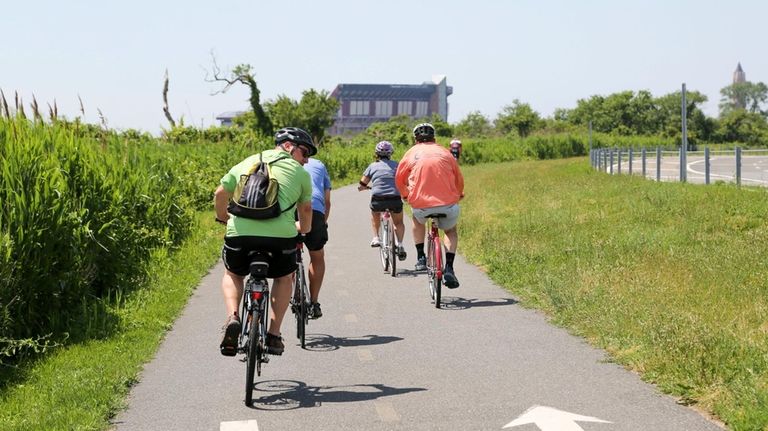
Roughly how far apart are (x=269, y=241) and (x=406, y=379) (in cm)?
142

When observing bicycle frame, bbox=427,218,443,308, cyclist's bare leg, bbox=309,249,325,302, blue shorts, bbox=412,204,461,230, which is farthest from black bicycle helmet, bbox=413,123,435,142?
cyclist's bare leg, bbox=309,249,325,302

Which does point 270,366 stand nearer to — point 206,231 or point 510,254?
point 510,254

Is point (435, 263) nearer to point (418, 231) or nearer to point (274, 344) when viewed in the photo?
point (418, 231)

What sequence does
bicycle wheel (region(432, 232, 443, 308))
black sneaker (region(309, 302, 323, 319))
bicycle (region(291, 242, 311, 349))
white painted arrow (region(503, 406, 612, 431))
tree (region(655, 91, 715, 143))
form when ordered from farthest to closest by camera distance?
tree (region(655, 91, 715, 143)), bicycle wheel (region(432, 232, 443, 308)), black sneaker (region(309, 302, 323, 319)), bicycle (region(291, 242, 311, 349)), white painted arrow (region(503, 406, 612, 431))

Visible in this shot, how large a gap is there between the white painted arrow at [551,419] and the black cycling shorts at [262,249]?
1.78 meters

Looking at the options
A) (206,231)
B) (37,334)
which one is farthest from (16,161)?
(206,231)

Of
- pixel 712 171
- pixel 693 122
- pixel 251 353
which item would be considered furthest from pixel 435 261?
pixel 693 122

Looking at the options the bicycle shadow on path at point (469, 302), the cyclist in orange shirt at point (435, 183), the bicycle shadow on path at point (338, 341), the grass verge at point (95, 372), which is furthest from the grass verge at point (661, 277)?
the grass verge at point (95, 372)

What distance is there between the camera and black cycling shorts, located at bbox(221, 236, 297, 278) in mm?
6375

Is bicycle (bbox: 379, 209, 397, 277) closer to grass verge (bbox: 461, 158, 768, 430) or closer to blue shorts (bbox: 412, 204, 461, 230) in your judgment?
grass verge (bbox: 461, 158, 768, 430)

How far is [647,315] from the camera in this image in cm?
868

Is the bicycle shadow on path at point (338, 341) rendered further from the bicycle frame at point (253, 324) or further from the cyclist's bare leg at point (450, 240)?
the cyclist's bare leg at point (450, 240)

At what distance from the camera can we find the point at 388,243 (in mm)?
13453

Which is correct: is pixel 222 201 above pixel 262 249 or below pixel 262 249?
above
